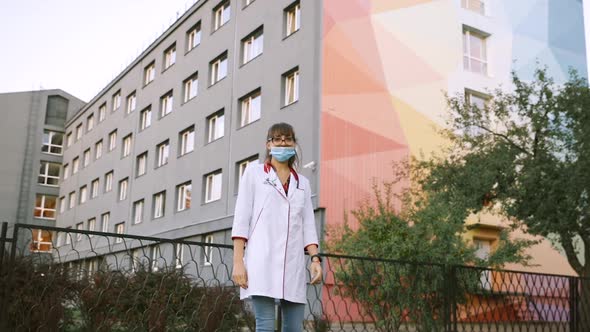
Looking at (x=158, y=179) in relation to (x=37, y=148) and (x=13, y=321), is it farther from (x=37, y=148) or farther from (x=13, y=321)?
(x=13, y=321)

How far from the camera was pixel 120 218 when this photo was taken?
30.5 m

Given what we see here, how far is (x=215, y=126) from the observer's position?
23625 millimetres

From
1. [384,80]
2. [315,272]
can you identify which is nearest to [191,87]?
[384,80]

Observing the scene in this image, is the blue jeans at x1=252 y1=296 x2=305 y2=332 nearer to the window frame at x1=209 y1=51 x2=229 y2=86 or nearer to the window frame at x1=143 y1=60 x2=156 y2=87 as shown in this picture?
the window frame at x1=209 y1=51 x2=229 y2=86

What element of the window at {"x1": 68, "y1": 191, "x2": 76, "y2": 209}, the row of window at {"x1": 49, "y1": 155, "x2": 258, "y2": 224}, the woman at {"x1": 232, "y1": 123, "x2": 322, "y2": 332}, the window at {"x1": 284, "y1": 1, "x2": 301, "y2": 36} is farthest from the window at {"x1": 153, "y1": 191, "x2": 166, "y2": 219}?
the woman at {"x1": 232, "y1": 123, "x2": 322, "y2": 332}

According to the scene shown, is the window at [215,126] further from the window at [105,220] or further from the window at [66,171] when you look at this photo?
the window at [66,171]

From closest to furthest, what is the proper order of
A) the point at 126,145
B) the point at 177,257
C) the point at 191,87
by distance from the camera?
the point at 177,257
the point at 191,87
the point at 126,145

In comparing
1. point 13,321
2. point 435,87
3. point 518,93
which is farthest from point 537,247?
point 13,321

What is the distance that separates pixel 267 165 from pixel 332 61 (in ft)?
46.5

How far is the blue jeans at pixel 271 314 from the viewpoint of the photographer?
134 inches

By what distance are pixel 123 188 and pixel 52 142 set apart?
13164 mm

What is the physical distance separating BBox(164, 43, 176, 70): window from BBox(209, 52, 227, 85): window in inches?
180

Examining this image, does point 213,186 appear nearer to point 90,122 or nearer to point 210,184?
point 210,184

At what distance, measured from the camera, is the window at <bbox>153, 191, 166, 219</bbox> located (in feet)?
86.8
